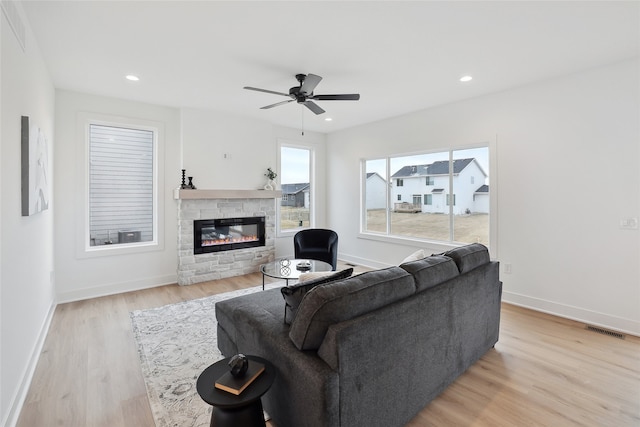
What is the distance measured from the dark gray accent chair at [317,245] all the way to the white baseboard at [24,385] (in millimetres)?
3015

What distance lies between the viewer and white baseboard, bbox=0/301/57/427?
188 cm

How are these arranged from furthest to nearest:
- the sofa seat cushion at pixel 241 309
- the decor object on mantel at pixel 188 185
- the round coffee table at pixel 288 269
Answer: the decor object on mantel at pixel 188 185, the round coffee table at pixel 288 269, the sofa seat cushion at pixel 241 309

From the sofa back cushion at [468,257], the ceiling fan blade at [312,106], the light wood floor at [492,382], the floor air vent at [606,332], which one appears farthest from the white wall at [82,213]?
the floor air vent at [606,332]

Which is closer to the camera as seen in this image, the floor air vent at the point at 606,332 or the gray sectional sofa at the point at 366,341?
the gray sectional sofa at the point at 366,341

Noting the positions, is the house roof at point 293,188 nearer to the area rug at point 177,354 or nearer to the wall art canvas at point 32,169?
the area rug at point 177,354

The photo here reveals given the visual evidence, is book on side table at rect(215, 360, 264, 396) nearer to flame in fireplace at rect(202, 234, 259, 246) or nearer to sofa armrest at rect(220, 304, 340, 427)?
sofa armrest at rect(220, 304, 340, 427)

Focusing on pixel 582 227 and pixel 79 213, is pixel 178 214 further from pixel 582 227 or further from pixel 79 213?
pixel 582 227

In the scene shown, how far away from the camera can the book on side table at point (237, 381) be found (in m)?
1.46

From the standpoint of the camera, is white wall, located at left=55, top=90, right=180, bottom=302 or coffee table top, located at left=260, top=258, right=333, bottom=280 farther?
white wall, located at left=55, top=90, right=180, bottom=302

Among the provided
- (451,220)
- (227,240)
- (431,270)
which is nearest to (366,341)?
(431,270)

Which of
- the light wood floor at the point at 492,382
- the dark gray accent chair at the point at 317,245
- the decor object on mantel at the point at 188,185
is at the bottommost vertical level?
the light wood floor at the point at 492,382

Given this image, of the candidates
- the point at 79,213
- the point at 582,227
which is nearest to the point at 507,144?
the point at 582,227

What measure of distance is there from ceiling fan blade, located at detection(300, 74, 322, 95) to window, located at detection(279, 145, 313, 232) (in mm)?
2917

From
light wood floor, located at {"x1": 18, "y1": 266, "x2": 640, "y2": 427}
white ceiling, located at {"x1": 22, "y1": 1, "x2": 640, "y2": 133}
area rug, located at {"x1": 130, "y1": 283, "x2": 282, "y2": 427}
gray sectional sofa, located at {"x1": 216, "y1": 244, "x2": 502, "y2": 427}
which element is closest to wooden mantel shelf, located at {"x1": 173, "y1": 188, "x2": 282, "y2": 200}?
white ceiling, located at {"x1": 22, "y1": 1, "x2": 640, "y2": 133}
